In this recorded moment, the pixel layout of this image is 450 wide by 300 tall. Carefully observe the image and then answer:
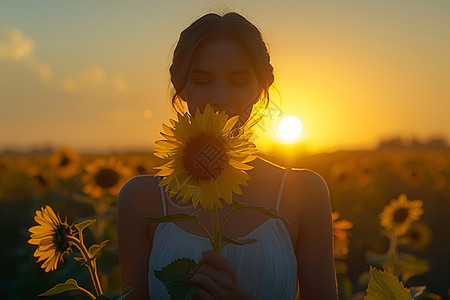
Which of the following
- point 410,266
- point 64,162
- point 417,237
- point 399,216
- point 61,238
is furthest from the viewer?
point 64,162

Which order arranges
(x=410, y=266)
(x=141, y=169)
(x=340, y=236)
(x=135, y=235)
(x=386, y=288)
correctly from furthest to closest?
(x=141, y=169) → (x=410, y=266) → (x=340, y=236) → (x=135, y=235) → (x=386, y=288)

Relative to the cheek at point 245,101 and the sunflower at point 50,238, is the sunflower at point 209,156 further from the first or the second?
the cheek at point 245,101

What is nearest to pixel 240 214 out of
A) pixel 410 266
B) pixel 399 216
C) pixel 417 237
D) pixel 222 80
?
pixel 222 80

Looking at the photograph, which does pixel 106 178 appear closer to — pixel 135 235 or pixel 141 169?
pixel 141 169

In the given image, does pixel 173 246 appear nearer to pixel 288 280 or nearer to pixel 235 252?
pixel 235 252

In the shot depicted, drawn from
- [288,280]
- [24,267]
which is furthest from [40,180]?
[288,280]

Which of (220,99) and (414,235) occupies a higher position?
(220,99)

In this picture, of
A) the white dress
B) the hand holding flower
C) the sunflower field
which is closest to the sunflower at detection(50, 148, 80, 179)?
the sunflower field

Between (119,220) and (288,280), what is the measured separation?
2.47 feet

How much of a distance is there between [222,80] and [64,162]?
5.80 metres

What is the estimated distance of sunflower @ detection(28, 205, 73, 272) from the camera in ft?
4.66

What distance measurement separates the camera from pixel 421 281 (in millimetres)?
7590

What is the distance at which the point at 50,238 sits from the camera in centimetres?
144

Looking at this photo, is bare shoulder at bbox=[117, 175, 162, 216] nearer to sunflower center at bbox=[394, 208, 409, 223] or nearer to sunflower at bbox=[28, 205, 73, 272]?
sunflower at bbox=[28, 205, 73, 272]
